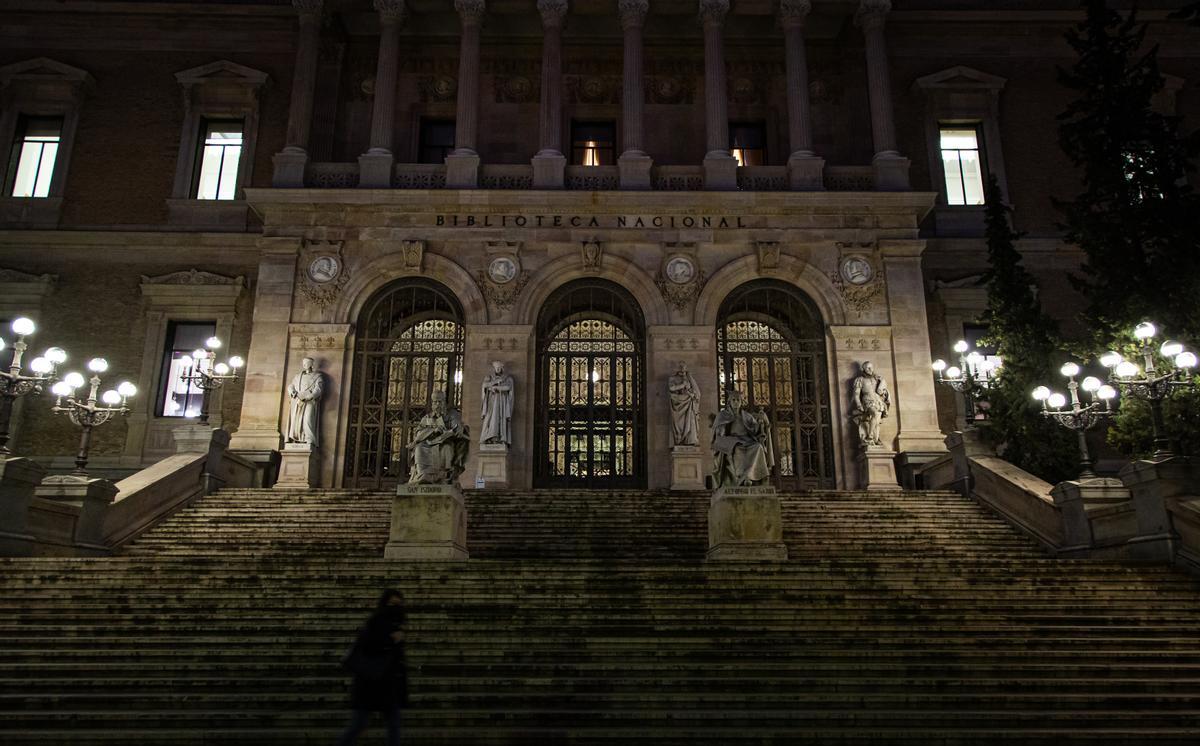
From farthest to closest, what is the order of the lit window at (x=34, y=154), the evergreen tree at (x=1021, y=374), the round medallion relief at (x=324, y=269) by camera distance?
the lit window at (x=34, y=154) < the round medallion relief at (x=324, y=269) < the evergreen tree at (x=1021, y=374)

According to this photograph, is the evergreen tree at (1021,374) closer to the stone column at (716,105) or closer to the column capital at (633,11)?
the stone column at (716,105)

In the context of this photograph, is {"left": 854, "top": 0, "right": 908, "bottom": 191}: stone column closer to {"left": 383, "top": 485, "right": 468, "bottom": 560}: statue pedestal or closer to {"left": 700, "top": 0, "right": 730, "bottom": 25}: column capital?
{"left": 700, "top": 0, "right": 730, "bottom": 25}: column capital

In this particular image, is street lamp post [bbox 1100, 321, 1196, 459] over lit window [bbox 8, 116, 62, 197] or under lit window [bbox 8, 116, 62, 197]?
under

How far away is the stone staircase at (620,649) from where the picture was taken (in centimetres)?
736

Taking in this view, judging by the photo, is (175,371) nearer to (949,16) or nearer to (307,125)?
(307,125)

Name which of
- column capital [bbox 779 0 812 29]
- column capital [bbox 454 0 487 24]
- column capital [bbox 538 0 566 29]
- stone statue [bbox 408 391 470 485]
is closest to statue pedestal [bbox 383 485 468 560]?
stone statue [bbox 408 391 470 485]

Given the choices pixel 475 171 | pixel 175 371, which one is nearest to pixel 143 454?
pixel 175 371

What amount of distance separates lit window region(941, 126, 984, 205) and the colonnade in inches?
121

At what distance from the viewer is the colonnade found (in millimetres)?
21703

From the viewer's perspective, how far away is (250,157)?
24.0 meters

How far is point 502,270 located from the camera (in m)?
21.1

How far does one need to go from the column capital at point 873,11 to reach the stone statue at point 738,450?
14313mm

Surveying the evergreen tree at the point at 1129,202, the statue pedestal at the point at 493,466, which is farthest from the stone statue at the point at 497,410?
the evergreen tree at the point at 1129,202

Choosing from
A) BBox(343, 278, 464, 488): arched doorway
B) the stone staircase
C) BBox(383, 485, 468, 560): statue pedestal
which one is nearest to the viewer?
the stone staircase
